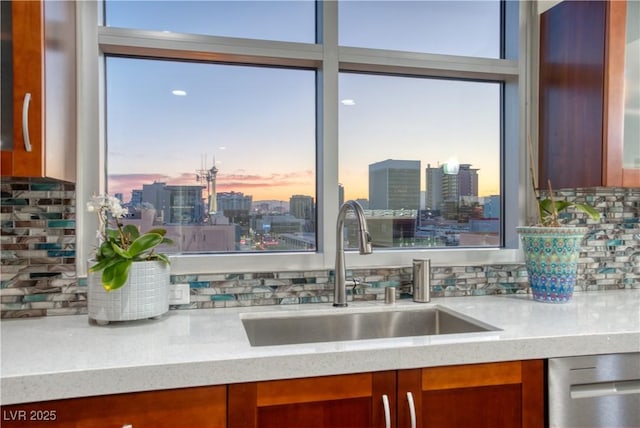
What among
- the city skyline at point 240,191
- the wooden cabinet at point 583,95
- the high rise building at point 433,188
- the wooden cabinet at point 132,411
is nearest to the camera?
the wooden cabinet at point 132,411

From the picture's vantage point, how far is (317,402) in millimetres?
1082

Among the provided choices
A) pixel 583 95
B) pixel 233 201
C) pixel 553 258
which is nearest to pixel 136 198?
pixel 233 201

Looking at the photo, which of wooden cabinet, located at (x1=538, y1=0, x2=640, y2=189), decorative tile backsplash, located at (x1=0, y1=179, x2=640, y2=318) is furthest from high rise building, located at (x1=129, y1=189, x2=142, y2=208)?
wooden cabinet, located at (x1=538, y1=0, x2=640, y2=189)

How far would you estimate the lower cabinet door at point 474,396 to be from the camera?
3.72ft

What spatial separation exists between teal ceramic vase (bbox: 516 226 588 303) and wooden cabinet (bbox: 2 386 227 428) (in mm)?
1278

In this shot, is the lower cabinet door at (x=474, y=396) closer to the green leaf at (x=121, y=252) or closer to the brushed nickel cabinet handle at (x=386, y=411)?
the brushed nickel cabinet handle at (x=386, y=411)

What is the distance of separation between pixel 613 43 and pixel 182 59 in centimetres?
164

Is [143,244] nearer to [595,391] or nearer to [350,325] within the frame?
[350,325]

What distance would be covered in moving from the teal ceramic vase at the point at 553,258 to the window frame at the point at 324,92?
0.77 feet

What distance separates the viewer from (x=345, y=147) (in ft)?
6.27

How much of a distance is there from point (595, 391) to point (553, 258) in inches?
21.4

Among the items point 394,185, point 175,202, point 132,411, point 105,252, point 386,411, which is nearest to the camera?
point 132,411

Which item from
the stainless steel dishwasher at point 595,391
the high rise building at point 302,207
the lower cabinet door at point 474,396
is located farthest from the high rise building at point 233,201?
the stainless steel dishwasher at point 595,391

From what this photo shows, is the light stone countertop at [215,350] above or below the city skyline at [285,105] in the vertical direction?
below
